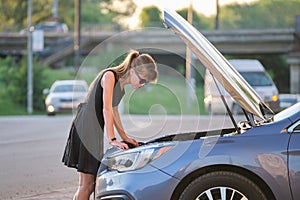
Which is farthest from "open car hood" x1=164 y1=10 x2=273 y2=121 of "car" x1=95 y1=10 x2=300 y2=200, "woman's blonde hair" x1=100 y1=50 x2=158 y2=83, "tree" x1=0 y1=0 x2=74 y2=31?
"tree" x1=0 y1=0 x2=74 y2=31

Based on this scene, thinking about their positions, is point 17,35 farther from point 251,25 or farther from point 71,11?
point 71,11

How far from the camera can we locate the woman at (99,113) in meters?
6.02

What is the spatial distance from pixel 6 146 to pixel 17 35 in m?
51.3

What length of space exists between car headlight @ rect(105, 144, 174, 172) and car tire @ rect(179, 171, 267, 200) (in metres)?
0.38

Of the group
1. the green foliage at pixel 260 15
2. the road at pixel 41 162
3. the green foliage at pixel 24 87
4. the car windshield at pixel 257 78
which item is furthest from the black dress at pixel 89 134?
the green foliage at pixel 260 15

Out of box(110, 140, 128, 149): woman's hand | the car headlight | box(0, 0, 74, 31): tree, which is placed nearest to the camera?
the car headlight

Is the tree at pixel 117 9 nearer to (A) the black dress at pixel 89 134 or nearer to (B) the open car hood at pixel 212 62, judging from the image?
(A) the black dress at pixel 89 134

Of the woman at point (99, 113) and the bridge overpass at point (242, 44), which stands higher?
the woman at point (99, 113)

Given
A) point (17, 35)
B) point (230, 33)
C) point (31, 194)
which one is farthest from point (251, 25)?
point (31, 194)

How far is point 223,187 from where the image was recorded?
5430mm

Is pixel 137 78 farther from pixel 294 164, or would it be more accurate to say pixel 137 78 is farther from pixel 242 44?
pixel 242 44

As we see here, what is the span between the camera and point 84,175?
6.21 metres

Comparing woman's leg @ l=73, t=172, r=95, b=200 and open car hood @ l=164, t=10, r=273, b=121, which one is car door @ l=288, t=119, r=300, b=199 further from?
woman's leg @ l=73, t=172, r=95, b=200

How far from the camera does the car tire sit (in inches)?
213
